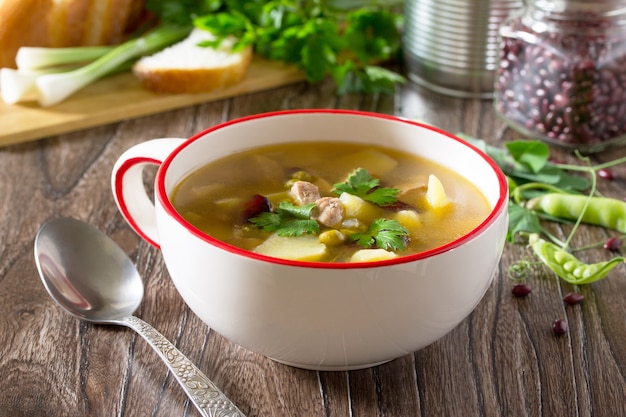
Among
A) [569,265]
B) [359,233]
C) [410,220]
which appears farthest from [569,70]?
[359,233]

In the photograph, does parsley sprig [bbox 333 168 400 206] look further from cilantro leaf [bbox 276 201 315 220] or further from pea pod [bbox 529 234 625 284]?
pea pod [bbox 529 234 625 284]

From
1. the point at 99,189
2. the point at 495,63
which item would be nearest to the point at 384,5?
the point at 495,63

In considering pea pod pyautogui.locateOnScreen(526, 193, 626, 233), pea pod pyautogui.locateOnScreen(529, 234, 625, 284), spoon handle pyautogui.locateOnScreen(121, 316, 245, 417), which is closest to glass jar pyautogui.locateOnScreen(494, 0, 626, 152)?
pea pod pyautogui.locateOnScreen(526, 193, 626, 233)

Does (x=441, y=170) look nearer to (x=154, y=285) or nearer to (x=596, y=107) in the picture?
(x=154, y=285)

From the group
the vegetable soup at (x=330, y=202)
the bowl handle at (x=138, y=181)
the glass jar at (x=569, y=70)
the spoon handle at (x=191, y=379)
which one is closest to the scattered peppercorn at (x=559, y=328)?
the vegetable soup at (x=330, y=202)

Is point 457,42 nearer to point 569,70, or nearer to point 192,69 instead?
point 569,70

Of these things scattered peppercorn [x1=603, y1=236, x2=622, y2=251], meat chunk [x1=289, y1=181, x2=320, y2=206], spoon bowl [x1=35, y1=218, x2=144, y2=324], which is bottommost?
scattered peppercorn [x1=603, y1=236, x2=622, y2=251]
